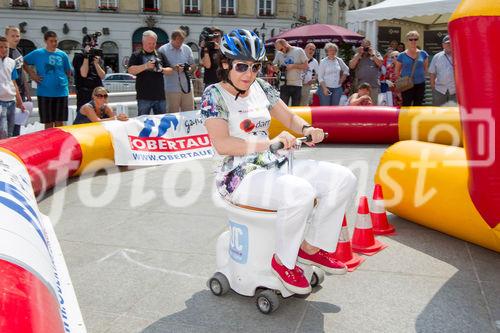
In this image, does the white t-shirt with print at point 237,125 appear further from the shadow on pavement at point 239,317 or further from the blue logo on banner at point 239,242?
the shadow on pavement at point 239,317

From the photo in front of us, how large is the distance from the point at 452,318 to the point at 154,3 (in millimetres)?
36291

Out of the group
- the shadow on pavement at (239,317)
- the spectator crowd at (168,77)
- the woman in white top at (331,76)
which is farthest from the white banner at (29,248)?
the woman in white top at (331,76)

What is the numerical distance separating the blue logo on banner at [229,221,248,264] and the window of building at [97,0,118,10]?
113 feet

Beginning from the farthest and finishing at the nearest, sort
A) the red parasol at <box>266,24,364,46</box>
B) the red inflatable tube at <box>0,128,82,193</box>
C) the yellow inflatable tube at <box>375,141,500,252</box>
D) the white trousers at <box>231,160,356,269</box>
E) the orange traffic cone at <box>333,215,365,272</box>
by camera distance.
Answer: the red parasol at <box>266,24,364,46</box>, the red inflatable tube at <box>0,128,82,193</box>, the yellow inflatable tube at <box>375,141,500,252</box>, the orange traffic cone at <box>333,215,365,272</box>, the white trousers at <box>231,160,356,269</box>

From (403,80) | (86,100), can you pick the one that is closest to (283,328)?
(86,100)

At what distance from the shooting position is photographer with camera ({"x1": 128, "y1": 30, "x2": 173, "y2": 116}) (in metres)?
8.59

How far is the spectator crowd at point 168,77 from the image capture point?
26.9 ft

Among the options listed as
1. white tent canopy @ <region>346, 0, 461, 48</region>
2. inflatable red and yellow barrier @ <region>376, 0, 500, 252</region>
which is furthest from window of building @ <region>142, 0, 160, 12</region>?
inflatable red and yellow barrier @ <region>376, 0, 500, 252</region>

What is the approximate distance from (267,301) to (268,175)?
2.53 feet

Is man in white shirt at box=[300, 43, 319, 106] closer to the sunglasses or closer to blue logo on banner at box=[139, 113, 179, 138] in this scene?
blue logo on banner at box=[139, 113, 179, 138]

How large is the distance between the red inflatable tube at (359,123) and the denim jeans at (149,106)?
2.69 meters

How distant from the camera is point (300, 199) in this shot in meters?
3.01

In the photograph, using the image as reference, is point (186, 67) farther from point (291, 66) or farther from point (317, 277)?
point (317, 277)

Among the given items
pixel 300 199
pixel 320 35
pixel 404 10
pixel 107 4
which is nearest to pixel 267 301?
pixel 300 199
